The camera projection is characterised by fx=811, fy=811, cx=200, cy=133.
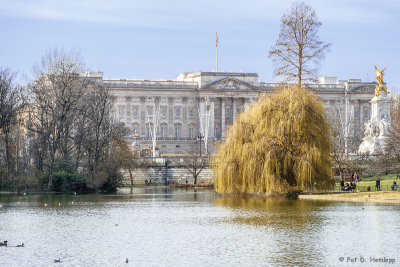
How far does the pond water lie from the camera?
2517 cm

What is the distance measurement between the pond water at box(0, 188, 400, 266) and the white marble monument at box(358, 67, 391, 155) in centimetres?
2877

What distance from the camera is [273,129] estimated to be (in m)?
50.3

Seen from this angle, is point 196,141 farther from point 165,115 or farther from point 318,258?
point 318,258

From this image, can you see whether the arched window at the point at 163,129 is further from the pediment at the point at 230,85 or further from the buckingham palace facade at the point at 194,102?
the pediment at the point at 230,85

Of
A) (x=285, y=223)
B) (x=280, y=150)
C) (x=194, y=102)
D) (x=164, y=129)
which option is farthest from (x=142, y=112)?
(x=285, y=223)

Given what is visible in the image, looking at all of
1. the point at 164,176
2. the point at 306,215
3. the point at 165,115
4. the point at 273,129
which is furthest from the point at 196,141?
the point at 306,215

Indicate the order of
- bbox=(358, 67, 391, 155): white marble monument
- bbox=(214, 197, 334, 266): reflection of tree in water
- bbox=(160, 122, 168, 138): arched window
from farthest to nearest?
bbox=(160, 122, 168, 138): arched window
bbox=(358, 67, 391, 155): white marble monument
bbox=(214, 197, 334, 266): reflection of tree in water

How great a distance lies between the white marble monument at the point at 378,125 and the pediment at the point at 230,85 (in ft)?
213

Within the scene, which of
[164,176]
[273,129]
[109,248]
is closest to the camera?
[109,248]

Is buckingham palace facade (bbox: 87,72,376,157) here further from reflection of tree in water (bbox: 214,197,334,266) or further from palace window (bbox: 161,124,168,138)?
reflection of tree in water (bbox: 214,197,334,266)

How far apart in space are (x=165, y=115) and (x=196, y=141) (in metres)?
7.33

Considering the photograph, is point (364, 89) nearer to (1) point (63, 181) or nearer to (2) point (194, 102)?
(2) point (194, 102)

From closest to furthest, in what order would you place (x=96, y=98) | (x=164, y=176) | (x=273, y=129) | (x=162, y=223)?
(x=162, y=223), (x=273, y=129), (x=96, y=98), (x=164, y=176)

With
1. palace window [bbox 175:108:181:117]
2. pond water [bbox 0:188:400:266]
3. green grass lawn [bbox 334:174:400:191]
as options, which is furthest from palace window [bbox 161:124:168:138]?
pond water [bbox 0:188:400:266]
